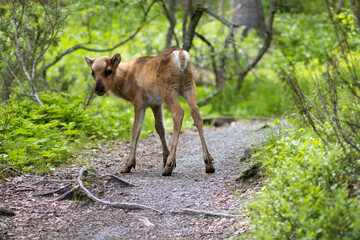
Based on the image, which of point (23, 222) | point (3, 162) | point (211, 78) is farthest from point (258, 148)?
point (211, 78)

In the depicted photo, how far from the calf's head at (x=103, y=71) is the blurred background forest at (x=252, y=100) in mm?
1194

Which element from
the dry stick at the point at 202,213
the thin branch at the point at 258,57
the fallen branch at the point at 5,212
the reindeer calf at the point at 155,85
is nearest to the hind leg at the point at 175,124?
the reindeer calf at the point at 155,85

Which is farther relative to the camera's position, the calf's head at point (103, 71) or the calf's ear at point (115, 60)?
the calf's ear at point (115, 60)

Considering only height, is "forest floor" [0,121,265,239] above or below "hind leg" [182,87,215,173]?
below

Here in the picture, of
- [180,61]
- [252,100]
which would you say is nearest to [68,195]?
[180,61]

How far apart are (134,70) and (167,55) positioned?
0.89 metres

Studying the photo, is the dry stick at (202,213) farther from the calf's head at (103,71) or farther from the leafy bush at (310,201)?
the calf's head at (103,71)

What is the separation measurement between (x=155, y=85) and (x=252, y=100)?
→ 6.98 meters

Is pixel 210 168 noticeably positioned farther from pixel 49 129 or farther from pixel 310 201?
pixel 49 129

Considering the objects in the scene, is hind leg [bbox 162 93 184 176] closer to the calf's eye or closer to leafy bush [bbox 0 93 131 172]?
the calf's eye

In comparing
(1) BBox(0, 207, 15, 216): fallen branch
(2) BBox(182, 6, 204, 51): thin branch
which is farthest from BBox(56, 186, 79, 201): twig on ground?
(2) BBox(182, 6, 204, 51): thin branch

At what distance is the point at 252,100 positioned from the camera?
13.7 meters

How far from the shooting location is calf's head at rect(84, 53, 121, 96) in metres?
7.37

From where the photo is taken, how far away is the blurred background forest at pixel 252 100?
3846 millimetres
